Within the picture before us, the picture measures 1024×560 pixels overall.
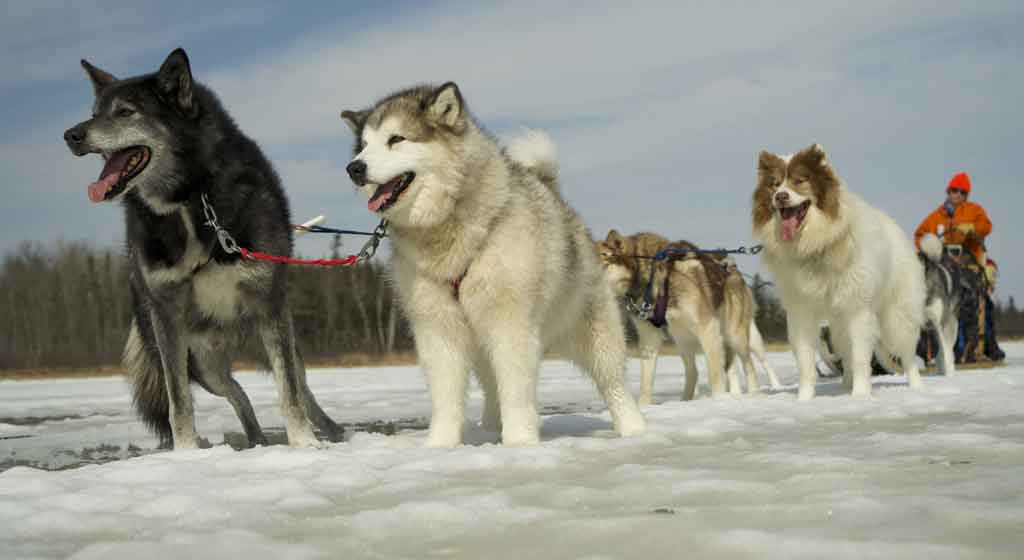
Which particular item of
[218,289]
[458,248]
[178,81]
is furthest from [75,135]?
[458,248]

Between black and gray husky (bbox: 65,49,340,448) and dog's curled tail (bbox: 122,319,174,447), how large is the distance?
0.42 meters

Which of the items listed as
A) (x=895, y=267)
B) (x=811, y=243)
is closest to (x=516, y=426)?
(x=811, y=243)

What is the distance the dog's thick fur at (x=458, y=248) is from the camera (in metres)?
4.52

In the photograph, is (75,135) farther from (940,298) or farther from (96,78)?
(940,298)

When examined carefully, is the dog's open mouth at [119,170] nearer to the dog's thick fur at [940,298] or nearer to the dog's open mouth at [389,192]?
the dog's open mouth at [389,192]

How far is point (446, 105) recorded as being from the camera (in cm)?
464

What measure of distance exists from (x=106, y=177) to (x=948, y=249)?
36.3 ft

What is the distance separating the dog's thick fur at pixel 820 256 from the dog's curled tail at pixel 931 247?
2.17 m

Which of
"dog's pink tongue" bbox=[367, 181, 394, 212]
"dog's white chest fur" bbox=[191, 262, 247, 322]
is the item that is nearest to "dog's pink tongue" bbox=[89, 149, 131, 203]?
"dog's white chest fur" bbox=[191, 262, 247, 322]

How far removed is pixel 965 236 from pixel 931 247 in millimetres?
2514

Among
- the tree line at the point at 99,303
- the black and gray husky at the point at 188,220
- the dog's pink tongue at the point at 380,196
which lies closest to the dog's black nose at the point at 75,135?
the black and gray husky at the point at 188,220

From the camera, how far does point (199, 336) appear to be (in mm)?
5031

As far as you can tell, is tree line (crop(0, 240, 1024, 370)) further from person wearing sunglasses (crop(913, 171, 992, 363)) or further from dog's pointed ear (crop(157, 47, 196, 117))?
dog's pointed ear (crop(157, 47, 196, 117))

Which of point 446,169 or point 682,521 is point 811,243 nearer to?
point 446,169
